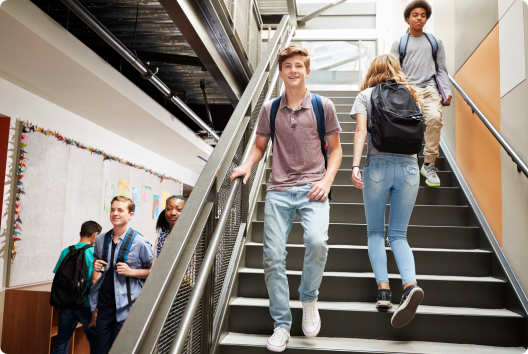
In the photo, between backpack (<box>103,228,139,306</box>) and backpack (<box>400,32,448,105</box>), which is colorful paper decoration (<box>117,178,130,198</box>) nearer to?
backpack (<box>103,228,139,306</box>)

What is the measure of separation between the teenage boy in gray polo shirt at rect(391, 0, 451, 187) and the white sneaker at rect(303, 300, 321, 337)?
1.90m

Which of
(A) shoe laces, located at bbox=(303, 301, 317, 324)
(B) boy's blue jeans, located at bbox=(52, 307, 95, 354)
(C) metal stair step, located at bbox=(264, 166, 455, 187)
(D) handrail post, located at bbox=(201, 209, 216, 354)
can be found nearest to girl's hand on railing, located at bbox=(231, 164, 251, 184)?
(D) handrail post, located at bbox=(201, 209, 216, 354)

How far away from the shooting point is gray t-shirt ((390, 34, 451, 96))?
141 inches

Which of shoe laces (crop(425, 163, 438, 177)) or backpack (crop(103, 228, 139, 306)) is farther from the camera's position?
shoe laces (crop(425, 163, 438, 177))

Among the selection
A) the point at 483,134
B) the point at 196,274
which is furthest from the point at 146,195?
the point at 196,274

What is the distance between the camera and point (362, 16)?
11.3 meters

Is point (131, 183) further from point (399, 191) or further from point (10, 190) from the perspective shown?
point (399, 191)

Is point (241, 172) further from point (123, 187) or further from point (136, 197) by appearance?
point (136, 197)

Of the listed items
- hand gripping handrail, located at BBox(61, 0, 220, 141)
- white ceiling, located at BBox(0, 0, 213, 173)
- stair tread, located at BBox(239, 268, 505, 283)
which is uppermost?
hand gripping handrail, located at BBox(61, 0, 220, 141)

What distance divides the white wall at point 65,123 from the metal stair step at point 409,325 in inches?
151

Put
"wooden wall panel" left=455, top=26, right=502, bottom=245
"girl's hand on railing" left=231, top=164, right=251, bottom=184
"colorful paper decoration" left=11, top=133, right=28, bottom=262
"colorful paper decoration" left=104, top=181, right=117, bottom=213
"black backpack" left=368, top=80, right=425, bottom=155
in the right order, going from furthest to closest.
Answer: "colorful paper decoration" left=104, top=181, right=117, bottom=213 → "colorful paper decoration" left=11, top=133, right=28, bottom=262 → "wooden wall panel" left=455, top=26, right=502, bottom=245 → "black backpack" left=368, top=80, right=425, bottom=155 → "girl's hand on railing" left=231, top=164, right=251, bottom=184

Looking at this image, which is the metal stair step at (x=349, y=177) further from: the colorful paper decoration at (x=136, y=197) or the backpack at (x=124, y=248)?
the colorful paper decoration at (x=136, y=197)

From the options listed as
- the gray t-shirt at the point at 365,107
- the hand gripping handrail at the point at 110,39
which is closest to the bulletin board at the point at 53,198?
the hand gripping handrail at the point at 110,39

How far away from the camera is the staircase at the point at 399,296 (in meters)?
2.22
